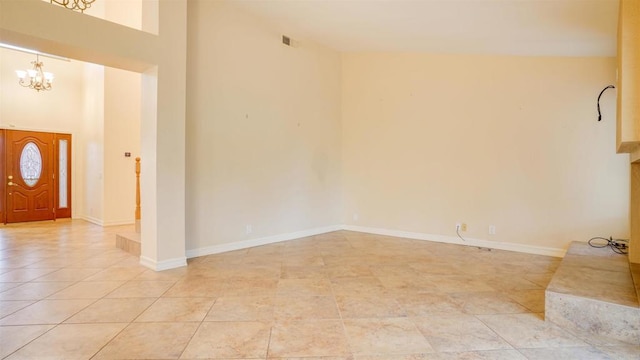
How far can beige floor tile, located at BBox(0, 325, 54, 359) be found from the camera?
1957mm

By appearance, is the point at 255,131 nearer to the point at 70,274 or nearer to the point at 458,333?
the point at 70,274

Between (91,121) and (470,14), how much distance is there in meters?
7.91

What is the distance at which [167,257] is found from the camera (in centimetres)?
362

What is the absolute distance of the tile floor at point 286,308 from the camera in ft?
6.52

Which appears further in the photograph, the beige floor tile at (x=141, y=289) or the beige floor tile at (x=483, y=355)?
the beige floor tile at (x=141, y=289)

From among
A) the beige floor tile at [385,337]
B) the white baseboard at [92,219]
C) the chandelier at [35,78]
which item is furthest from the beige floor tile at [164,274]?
the chandelier at [35,78]

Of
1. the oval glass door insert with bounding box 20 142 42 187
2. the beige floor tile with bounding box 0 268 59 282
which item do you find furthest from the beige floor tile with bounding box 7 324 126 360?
the oval glass door insert with bounding box 20 142 42 187

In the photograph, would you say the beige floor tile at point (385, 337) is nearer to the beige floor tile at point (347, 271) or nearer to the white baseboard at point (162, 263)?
the beige floor tile at point (347, 271)

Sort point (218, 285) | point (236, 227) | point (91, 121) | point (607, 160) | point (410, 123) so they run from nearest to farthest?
point (218, 285) < point (607, 160) < point (236, 227) < point (410, 123) < point (91, 121)

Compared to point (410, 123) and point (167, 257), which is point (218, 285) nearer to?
point (167, 257)

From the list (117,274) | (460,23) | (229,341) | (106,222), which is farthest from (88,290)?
(460,23)

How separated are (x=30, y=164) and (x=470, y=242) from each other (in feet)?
30.3

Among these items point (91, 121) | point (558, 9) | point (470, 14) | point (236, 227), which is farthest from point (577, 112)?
point (91, 121)

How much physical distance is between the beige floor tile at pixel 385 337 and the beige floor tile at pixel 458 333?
8 cm
